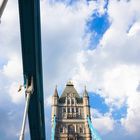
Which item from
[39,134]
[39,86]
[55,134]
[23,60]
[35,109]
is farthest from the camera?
[55,134]

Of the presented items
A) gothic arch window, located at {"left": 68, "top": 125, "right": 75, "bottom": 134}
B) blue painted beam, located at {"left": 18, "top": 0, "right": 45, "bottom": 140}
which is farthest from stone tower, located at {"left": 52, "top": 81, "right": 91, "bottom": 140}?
blue painted beam, located at {"left": 18, "top": 0, "right": 45, "bottom": 140}

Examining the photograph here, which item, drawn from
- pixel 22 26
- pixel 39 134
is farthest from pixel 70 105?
pixel 22 26

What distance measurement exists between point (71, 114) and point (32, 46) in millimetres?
88490

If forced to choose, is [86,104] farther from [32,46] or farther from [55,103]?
[32,46]

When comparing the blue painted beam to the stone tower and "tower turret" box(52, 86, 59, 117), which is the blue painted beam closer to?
the stone tower

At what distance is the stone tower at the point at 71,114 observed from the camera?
9206cm

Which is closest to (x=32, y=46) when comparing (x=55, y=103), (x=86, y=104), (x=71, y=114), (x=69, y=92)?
(x=71, y=114)

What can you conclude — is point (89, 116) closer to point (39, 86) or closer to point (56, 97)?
point (56, 97)

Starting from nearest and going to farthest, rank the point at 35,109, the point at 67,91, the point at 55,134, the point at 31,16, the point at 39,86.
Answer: the point at 31,16 < the point at 39,86 < the point at 35,109 < the point at 55,134 < the point at 67,91

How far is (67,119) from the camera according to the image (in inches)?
3765

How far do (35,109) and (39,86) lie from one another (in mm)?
1838

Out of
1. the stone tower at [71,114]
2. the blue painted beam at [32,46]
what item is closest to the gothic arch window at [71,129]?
the stone tower at [71,114]

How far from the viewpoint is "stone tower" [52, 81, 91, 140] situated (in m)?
92.1

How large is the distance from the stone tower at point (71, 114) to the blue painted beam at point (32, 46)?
77.7m
